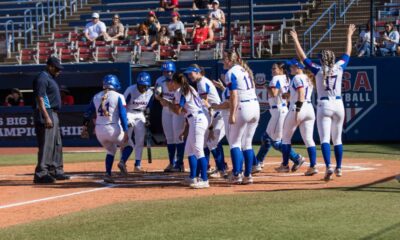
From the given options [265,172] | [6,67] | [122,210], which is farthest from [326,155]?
[6,67]

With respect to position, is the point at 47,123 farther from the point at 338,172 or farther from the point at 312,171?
the point at 338,172

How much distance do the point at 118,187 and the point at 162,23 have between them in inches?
611

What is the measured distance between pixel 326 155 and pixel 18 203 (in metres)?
4.62

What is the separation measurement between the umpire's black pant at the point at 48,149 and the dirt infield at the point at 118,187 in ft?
1.09

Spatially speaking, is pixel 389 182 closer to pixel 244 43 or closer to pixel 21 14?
pixel 244 43

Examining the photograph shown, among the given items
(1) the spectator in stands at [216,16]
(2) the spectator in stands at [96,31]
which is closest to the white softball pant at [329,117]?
(1) the spectator in stands at [216,16]

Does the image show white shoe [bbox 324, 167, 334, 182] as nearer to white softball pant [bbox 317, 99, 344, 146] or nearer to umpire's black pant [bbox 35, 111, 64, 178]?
white softball pant [bbox 317, 99, 344, 146]

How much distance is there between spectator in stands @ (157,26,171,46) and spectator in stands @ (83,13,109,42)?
1995 millimetres

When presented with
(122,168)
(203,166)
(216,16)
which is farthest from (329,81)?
(216,16)

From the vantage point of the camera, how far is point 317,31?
23547mm

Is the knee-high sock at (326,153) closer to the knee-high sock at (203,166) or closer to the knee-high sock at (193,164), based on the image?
the knee-high sock at (203,166)

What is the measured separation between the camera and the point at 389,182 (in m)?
12.0

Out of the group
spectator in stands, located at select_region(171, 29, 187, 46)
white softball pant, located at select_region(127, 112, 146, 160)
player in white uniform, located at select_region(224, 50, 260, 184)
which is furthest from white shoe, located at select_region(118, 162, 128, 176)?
spectator in stands, located at select_region(171, 29, 187, 46)

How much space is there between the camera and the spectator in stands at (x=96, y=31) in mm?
26031
